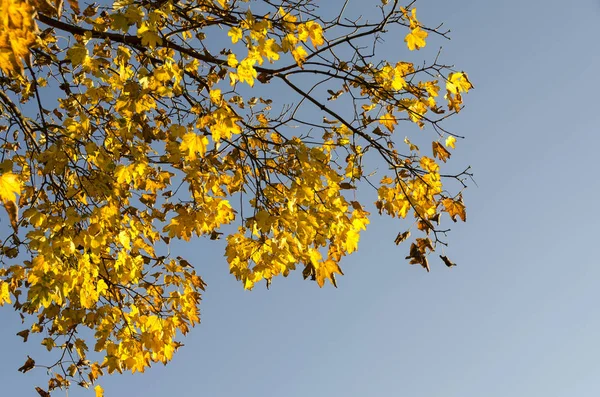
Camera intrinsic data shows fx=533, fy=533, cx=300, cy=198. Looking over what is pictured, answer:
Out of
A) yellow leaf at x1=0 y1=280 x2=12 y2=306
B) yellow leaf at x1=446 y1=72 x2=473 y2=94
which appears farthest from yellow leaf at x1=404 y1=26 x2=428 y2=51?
yellow leaf at x1=0 y1=280 x2=12 y2=306

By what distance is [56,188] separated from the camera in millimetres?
4199

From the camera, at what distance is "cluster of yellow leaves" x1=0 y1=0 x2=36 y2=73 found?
73.6 inches

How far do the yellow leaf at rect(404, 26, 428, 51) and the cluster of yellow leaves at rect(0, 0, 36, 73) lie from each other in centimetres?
272

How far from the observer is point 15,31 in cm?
189

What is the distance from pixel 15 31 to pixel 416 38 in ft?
9.24

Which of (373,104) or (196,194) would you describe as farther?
(373,104)

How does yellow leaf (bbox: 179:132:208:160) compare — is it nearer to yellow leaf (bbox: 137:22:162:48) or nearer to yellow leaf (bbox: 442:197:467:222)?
yellow leaf (bbox: 137:22:162:48)

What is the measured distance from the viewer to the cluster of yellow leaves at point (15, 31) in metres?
1.87

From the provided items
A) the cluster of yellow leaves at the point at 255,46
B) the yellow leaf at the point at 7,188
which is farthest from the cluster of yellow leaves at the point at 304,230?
the yellow leaf at the point at 7,188

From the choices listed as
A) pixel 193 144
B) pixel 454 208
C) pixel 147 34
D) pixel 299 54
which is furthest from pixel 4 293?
pixel 454 208

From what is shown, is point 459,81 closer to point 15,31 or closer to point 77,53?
point 77,53

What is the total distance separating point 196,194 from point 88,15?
5.69ft

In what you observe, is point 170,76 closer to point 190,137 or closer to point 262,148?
point 190,137

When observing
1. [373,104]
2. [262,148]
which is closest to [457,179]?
[373,104]
